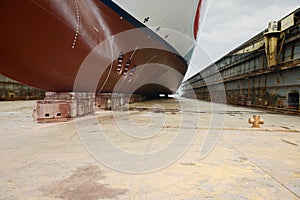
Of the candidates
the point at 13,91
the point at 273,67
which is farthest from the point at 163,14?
the point at 13,91

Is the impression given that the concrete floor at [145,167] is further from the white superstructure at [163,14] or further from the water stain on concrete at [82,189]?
the white superstructure at [163,14]

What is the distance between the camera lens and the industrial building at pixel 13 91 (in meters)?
13.1

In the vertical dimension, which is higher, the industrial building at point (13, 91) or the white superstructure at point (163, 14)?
the white superstructure at point (163, 14)

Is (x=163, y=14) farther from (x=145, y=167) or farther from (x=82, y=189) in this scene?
(x=82, y=189)

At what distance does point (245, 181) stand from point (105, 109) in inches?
220

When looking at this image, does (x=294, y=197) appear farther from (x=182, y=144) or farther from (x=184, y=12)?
(x=184, y=12)

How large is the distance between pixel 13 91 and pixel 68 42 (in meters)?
14.0

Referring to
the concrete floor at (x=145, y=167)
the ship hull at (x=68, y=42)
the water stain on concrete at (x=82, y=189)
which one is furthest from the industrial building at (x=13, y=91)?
the water stain on concrete at (x=82, y=189)

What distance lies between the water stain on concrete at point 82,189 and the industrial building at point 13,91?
1479 cm

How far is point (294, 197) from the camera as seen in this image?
125 centimetres

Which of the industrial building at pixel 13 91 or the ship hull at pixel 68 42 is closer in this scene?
the ship hull at pixel 68 42

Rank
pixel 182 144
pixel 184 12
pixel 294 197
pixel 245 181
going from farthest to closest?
pixel 184 12, pixel 182 144, pixel 245 181, pixel 294 197

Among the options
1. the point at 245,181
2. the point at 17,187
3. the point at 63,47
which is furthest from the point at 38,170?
the point at 63,47

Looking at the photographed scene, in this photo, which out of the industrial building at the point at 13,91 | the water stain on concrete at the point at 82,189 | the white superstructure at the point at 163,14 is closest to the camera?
the water stain on concrete at the point at 82,189
